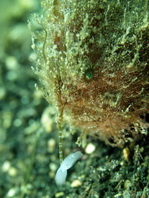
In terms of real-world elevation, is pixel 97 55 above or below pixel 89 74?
above

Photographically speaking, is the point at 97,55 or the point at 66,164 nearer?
the point at 97,55

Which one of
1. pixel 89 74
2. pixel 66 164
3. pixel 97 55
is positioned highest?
pixel 97 55

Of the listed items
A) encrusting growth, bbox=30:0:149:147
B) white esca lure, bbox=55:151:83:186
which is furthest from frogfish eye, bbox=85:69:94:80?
white esca lure, bbox=55:151:83:186

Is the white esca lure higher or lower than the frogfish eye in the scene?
lower

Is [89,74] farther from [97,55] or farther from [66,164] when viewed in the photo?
[66,164]

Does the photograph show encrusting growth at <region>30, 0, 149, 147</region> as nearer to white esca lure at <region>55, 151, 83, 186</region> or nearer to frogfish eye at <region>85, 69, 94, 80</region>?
frogfish eye at <region>85, 69, 94, 80</region>

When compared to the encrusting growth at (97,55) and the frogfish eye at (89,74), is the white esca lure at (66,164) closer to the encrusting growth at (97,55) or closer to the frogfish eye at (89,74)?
the encrusting growth at (97,55)

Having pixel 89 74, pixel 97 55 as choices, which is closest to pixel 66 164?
pixel 89 74

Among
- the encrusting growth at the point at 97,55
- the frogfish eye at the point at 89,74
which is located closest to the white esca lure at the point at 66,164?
the encrusting growth at the point at 97,55

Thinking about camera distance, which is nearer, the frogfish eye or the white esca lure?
the frogfish eye

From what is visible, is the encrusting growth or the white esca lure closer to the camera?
the encrusting growth
